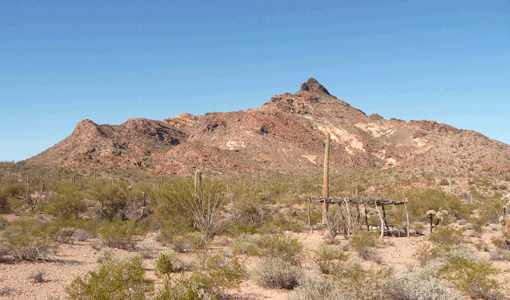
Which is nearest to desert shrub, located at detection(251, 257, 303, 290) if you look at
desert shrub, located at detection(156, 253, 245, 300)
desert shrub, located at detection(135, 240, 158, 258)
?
desert shrub, located at detection(156, 253, 245, 300)

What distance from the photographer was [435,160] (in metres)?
42.1

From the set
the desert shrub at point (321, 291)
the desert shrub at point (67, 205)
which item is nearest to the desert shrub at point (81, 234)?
the desert shrub at point (67, 205)

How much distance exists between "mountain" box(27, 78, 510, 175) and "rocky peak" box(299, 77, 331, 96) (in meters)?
3.21

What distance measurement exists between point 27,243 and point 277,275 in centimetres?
811

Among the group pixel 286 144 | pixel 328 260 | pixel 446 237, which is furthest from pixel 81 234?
pixel 286 144

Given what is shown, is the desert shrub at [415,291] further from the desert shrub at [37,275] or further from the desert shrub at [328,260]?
the desert shrub at [37,275]

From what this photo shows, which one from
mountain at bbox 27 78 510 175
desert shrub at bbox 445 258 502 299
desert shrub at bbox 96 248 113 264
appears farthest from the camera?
mountain at bbox 27 78 510 175

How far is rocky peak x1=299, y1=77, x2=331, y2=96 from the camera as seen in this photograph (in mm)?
96000

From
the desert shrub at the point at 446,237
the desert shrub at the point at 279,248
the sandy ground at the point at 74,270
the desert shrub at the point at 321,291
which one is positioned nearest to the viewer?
the desert shrub at the point at 321,291

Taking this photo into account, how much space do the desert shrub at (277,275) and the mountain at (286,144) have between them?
38.0m

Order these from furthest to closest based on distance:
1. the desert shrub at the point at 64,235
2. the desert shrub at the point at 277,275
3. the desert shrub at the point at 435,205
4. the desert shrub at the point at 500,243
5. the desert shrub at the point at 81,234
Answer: the desert shrub at the point at 435,205 < the desert shrub at the point at 81,234 < the desert shrub at the point at 64,235 < the desert shrub at the point at 500,243 < the desert shrub at the point at 277,275

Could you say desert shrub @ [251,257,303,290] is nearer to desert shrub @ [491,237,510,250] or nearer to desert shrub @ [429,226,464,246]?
desert shrub @ [429,226,464,246]

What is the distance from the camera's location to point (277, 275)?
776 centimetres

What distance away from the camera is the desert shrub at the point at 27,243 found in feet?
30.5
